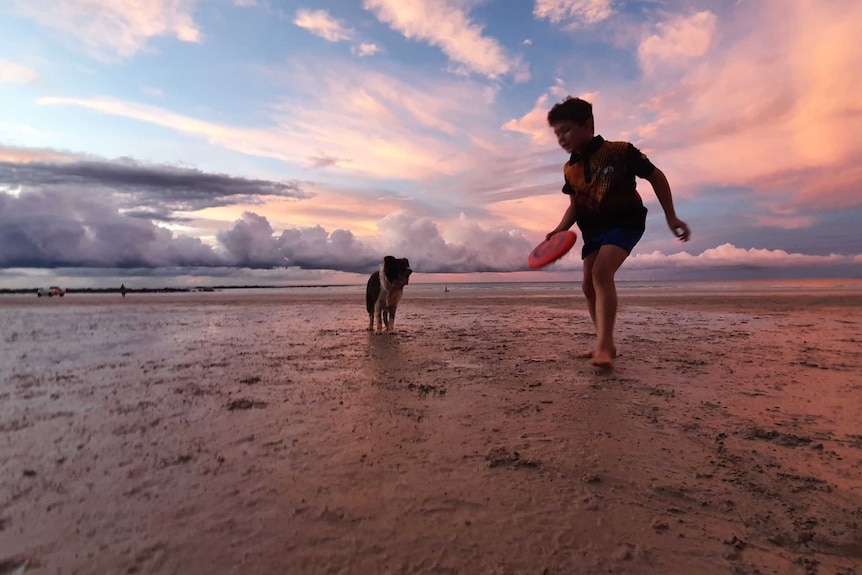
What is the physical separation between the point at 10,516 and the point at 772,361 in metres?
5.26

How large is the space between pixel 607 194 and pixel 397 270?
13.7ft

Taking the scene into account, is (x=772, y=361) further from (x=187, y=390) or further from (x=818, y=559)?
(x=187, y=390)

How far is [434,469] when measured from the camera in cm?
175

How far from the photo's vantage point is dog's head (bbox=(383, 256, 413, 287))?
7.29 meters

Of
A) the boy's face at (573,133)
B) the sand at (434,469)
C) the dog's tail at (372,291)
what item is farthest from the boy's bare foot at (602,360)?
the dog's tail at (372,291)

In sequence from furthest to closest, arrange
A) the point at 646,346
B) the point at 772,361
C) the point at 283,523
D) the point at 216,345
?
the point at 216,345 < the point at 646,346 < the point at 772,361 < the point at 283,523

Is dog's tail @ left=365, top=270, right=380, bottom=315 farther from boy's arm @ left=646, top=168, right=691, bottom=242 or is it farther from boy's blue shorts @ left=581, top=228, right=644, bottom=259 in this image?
boy's arm @ left=646, top=168, right=691, bottom=242

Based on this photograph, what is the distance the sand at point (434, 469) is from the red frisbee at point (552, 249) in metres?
1.09

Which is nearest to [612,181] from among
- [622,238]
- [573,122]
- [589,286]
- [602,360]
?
[622,238]

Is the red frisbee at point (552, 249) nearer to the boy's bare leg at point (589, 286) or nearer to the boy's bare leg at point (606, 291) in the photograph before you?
the boy's bare leg at point (589, 286)

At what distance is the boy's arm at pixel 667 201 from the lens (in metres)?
3.92

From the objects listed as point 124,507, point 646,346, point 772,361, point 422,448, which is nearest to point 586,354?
point 646,346

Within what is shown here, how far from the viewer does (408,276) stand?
7.44m

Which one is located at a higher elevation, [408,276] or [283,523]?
[408,276]
